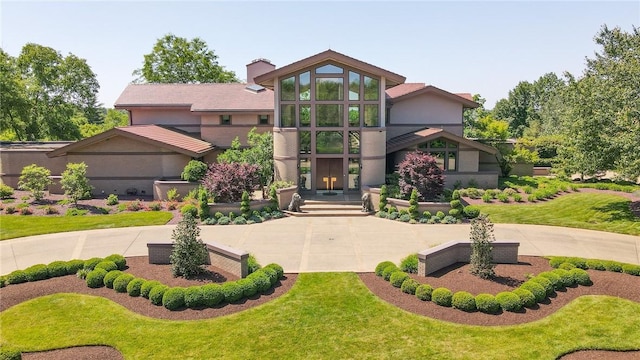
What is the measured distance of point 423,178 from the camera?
74.1 feet

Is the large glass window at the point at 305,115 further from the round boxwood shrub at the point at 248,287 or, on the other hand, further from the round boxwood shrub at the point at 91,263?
the round boxwood shrub at the point at 248,287

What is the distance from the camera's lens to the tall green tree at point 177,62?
55.0 metres

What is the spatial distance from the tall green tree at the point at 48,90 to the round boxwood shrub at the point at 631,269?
159 ft

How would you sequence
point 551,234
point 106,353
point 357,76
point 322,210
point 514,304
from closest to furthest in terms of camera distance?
point 106,353, point 514,304, point 551,234, point 322,210, point 357,76

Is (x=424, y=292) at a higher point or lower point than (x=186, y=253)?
lower

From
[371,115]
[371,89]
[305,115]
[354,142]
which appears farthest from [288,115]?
[371,89]

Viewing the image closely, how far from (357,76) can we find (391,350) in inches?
741

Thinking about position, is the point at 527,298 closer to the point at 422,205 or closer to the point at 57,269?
the point at 422,205

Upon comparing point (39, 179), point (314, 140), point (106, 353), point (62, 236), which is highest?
point (314, 140)

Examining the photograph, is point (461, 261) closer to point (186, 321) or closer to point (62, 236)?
point (186, 321)

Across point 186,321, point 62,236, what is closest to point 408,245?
point 186,321

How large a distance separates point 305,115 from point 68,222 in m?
13.7

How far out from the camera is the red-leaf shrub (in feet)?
73.7

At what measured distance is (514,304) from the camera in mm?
11781
